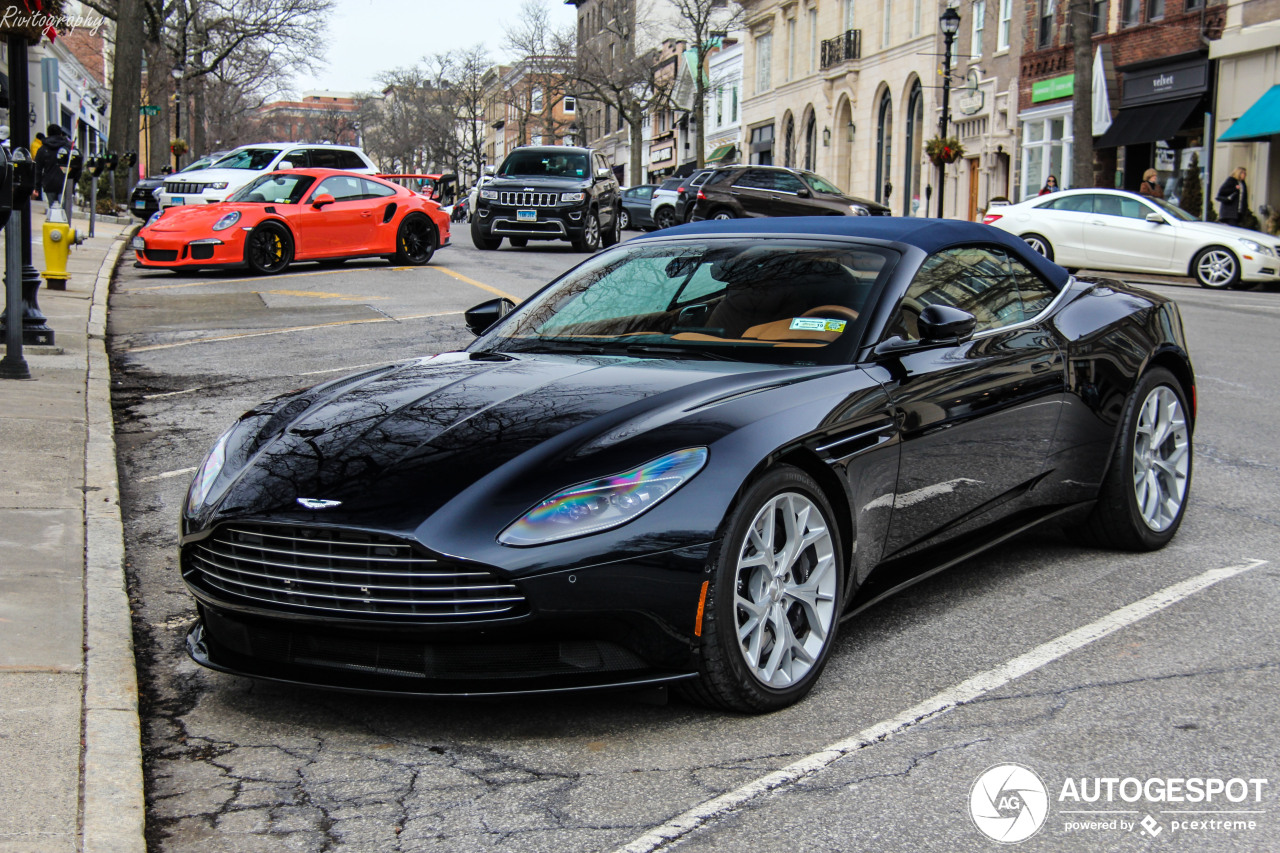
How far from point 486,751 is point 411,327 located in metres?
10.0

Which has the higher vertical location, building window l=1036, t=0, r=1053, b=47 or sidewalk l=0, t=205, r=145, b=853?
building window l=1036, t=0, r=1053, b=47

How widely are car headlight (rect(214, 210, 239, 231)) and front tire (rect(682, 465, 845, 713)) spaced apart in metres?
15.9

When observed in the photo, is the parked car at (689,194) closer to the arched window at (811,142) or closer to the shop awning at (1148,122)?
the shop awning at (1148,122)

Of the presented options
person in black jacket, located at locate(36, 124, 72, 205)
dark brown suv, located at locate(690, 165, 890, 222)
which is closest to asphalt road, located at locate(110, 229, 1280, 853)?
person in black jacket, located at locate(36, 124, 72, 205)

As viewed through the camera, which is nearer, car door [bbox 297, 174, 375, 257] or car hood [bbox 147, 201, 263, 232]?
car hood [bbox 147, 201, 263, 232]

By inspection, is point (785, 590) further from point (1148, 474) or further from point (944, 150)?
point (944, 150)

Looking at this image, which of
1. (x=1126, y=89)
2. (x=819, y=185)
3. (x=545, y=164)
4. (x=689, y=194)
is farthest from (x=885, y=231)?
(x=1126, y=89)

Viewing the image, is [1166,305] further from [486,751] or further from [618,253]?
[486,751]

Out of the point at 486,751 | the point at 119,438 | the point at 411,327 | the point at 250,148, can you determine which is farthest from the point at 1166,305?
the point at 250,148

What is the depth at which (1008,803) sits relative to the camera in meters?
3.22

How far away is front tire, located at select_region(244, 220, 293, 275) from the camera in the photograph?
61.7 ft

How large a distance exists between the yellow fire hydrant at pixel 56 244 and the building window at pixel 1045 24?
96.0ft

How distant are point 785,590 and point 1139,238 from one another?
19629 mm

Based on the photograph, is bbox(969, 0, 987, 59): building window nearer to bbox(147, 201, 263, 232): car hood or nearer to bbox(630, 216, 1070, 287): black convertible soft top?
bbox(147, 201, 263, 232): car hood
